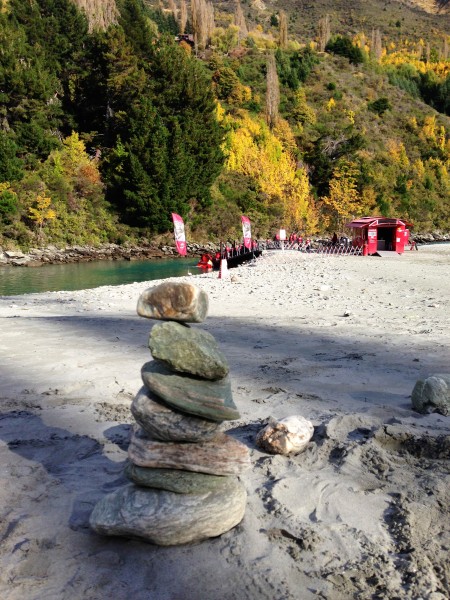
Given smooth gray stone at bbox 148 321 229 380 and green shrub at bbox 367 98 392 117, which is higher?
green shrub at bbox 367 98 392 117

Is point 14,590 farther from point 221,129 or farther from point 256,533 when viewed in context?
point 221,129

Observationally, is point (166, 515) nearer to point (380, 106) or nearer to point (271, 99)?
point (271, 99)

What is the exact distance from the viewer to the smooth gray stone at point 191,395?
10.6 ft

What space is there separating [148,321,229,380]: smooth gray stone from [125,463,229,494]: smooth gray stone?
27.6 inches

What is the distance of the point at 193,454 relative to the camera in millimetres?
3285

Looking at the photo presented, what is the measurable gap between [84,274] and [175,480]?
30.1 meters

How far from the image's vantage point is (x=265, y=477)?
3.88 m

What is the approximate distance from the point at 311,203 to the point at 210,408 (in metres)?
61.4

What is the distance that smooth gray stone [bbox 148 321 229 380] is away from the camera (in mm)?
3297

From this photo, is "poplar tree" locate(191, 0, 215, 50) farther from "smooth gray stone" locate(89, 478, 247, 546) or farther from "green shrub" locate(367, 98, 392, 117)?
Result: "smooth gray stone" locate(89, 478, 247, 546)

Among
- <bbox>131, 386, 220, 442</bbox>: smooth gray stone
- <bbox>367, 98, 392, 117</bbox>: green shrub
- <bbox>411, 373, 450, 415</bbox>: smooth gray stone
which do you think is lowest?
<bbox>411, 373, 450, 415</bbox>: smooth gray stone

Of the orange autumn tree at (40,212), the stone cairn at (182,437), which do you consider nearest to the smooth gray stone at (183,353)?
the stone cairn at (182,437)

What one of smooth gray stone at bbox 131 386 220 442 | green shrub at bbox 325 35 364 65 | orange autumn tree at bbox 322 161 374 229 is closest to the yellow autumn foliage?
orange autumn tree at bbox 322 161 374 229

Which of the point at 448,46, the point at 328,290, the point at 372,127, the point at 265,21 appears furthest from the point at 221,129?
the point at 448,46
